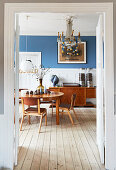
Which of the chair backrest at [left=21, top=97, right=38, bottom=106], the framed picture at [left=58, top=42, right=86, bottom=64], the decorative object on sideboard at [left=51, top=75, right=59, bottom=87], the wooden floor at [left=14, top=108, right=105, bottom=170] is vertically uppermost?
the framed picture at [left=58, top=42, right=86, bottom=64]

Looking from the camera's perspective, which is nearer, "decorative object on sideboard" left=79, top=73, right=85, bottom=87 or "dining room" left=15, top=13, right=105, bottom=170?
"dining room" left=15, top=13, right=105, bottom=170

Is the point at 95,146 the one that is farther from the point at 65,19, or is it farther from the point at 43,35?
the point at 43,35

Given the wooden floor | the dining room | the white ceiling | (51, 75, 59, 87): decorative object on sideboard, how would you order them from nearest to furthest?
the wooden floor → the dining room → the white ceiling → (51, 75, 59, 87): decorative object on sideboard

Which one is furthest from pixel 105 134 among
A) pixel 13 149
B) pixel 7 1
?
pixel 7 1

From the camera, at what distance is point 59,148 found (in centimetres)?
275

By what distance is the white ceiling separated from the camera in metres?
4.72

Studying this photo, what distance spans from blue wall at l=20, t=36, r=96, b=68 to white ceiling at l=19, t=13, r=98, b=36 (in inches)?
7.9

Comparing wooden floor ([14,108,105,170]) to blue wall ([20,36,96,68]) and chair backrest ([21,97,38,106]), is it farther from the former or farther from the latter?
blue wall ([20,36,96,68])

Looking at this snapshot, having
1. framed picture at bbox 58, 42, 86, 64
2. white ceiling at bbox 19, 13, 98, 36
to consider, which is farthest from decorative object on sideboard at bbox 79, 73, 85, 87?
white ceiling at bbox 19, 13, 98, 36

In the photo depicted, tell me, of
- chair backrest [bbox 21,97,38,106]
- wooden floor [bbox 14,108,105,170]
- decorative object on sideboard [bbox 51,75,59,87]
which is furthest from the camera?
decorative object on sideboard [bbox 51,75,59,87]

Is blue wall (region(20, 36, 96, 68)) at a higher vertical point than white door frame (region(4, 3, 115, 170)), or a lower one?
higher

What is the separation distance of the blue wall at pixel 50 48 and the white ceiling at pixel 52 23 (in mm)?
200

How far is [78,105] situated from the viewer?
6168mm

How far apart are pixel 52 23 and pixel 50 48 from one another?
4.31ft
